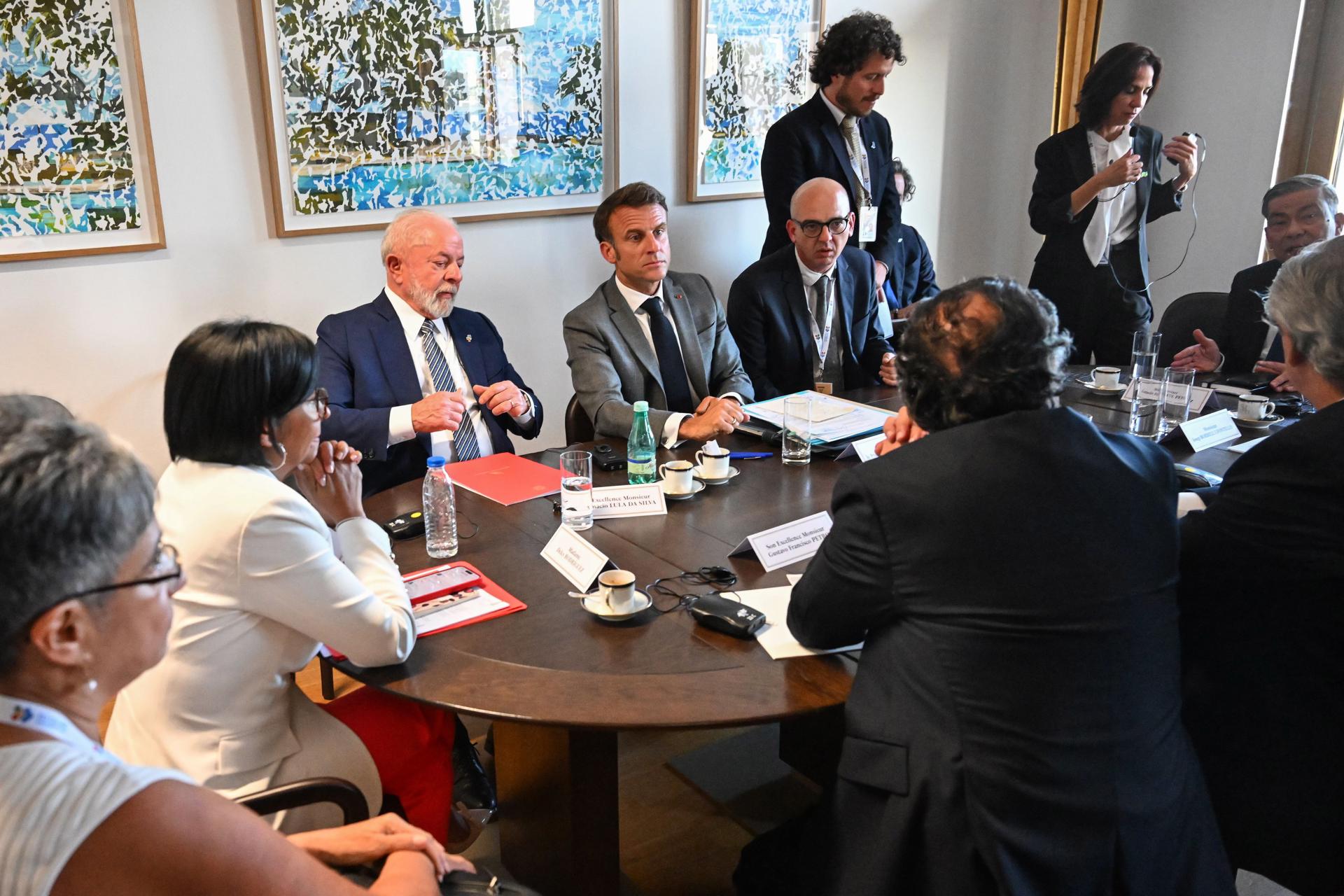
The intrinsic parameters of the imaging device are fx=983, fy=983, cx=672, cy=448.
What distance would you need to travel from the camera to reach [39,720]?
0.90 metres

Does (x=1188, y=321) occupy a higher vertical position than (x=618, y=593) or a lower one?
higher

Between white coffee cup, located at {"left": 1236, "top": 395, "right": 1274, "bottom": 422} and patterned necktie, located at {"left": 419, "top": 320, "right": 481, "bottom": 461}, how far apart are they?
7.22ft

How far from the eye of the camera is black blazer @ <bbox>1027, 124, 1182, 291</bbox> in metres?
4.09

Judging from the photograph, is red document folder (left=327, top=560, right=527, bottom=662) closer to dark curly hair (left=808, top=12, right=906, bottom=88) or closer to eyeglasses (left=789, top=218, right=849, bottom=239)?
eyeglasses (left=789, top=218, right=849, bottom=239)

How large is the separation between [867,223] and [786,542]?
2.54 metres

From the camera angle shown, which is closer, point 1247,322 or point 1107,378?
point 1107,378

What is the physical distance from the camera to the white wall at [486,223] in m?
3.01

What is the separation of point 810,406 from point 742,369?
556 millimetres

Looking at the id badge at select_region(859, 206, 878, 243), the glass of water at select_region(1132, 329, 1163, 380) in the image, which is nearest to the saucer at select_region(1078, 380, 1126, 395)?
the glass of water at select_region(1132, 329, 1163, 380)

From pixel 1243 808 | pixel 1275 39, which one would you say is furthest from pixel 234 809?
pixel 1275 39

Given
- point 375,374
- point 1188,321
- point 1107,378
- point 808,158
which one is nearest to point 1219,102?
point 1188,321

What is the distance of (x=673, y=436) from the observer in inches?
103

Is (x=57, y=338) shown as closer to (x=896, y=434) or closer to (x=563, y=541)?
(x=563, y=541)

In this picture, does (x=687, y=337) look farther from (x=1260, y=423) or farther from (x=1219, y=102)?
(x=1219, y=102)
